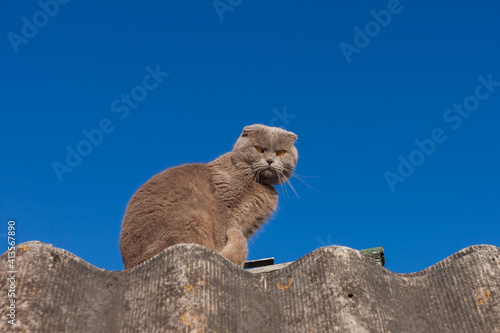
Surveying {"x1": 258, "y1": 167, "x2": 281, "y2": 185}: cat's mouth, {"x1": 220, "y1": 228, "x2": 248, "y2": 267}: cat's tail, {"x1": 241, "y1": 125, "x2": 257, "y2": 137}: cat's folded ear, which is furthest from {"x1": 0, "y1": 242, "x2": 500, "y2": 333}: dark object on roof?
{"x1": 241, "y1": 125, "x2": 257, "y2": 137}: cat's folded ear

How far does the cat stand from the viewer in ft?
11.1

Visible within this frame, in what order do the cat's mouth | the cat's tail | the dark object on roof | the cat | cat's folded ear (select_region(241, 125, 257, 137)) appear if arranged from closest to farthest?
the dark object on roof → the cat's tail → the cat → the cat's mouth → cat's folded ear (select_region(241, 125, 257, 137))

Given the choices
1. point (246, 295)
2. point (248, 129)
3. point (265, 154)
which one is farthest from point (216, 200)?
point (246, 295)

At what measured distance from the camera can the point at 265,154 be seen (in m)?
4.49

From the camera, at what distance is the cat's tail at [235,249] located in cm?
322

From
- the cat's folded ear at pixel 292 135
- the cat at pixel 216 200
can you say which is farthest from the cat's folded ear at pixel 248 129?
the cat's folded ear at pixel 292 135

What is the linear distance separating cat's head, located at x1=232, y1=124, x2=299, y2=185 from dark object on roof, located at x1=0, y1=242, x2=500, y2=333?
7.76 ft

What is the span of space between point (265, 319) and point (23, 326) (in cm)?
87

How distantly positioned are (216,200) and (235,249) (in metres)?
0.78

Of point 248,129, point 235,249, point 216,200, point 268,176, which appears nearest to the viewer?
point 235,249

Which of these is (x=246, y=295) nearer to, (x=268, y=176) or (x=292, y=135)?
(x=268, y=176)

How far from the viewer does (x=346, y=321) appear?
1.77 m

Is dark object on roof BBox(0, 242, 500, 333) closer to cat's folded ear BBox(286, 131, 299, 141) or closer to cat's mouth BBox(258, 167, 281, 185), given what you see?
cat's mouth BBox(258, 167, 281, 185)

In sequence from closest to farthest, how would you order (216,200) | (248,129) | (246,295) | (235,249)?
(246,295)
(235,249)
(216,200)
(248,129)
